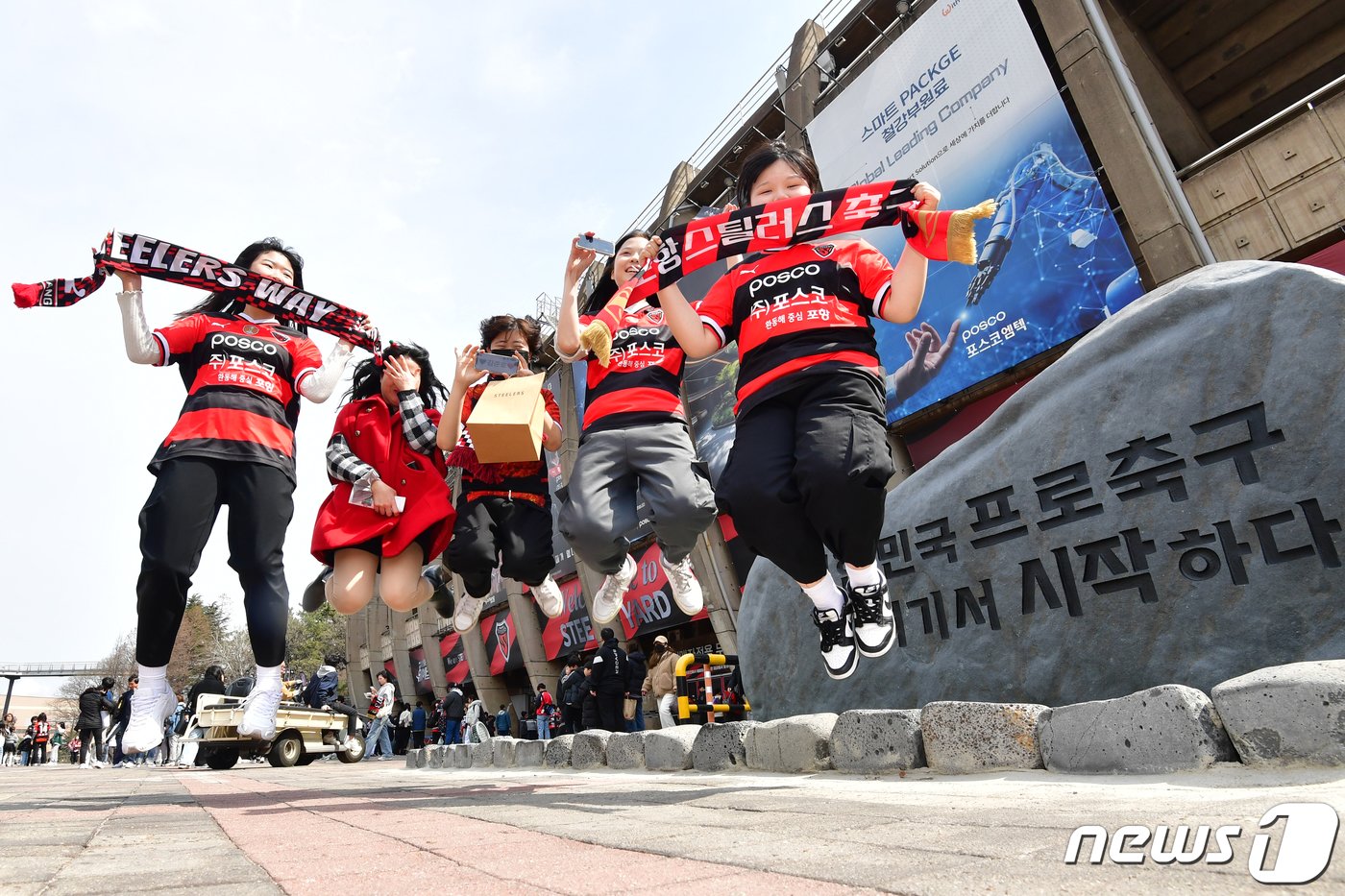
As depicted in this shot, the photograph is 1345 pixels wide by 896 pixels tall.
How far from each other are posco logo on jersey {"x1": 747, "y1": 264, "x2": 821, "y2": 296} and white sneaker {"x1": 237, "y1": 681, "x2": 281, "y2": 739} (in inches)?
112

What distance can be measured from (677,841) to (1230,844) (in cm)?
99

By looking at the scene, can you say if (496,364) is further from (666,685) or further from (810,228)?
(666,685)

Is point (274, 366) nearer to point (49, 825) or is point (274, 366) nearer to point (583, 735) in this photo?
point (49, 825)

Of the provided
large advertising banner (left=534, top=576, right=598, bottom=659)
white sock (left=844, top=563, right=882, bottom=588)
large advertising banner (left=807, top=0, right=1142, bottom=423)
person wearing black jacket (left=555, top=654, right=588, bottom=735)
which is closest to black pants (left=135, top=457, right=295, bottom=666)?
white sock (left=844, top=563, right=882, bottom=588)

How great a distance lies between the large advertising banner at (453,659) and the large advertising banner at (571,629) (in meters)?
4.99

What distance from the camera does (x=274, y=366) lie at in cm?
373

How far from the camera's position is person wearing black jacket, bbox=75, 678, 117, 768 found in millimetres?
13202

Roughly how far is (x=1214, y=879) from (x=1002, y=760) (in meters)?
2.16

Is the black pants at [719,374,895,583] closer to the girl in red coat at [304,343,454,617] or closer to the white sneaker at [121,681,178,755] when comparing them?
the girl in red coat at [304,343,454,617]

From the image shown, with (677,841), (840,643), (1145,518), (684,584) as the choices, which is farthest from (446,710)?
(677,841)

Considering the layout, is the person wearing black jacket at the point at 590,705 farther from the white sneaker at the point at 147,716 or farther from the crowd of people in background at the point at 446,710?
the white sneaker at the point at 147,716

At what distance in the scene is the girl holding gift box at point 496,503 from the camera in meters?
4.13

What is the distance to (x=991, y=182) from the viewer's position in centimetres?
1031

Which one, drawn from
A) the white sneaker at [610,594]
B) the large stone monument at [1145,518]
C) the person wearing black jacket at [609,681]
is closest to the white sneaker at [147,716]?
the white sneaker at [610,594]
